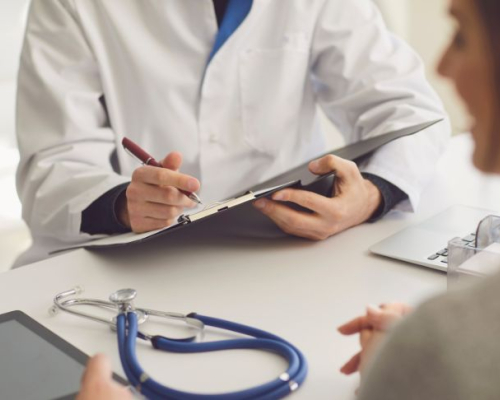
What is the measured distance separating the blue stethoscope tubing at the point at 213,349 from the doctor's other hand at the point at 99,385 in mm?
78

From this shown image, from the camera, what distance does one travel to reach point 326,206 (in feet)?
3.09

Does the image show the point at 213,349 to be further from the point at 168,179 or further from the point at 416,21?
the point at 416,21

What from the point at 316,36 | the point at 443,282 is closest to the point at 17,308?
the point at 443,282

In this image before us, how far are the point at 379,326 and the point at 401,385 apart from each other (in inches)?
7.8

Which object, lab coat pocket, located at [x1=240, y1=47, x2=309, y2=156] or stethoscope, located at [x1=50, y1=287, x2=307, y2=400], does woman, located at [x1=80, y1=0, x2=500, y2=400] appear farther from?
lab coat pocket, located at [x1=240, y1=47, x2=309, y2=156]

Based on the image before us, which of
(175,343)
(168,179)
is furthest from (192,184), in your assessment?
(175,343)

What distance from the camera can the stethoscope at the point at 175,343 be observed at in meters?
0.60

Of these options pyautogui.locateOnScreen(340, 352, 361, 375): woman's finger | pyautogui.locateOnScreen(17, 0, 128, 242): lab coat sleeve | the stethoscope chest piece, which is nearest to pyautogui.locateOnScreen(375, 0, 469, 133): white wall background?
pyautogui.locateOnScreen(17, 0, 128, 242): lab coat sleeve

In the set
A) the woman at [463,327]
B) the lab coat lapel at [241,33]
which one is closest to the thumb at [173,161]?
the lab coat lapel at [241,33]

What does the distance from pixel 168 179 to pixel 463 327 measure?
60 centimetres

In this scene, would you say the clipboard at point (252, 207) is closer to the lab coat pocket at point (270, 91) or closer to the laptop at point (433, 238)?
the laptop at point (433, 238)

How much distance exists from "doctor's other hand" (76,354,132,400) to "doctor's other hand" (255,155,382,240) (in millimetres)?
429

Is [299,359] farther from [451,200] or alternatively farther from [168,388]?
[451,200]

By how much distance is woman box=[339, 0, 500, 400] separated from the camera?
0.35m
